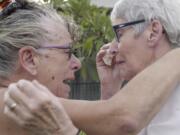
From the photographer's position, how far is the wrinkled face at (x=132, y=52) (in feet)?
8.45

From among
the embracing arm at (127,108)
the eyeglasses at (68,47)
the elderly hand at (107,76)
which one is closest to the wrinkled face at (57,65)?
the eyeglasses at (68,47)

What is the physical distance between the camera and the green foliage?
468cm

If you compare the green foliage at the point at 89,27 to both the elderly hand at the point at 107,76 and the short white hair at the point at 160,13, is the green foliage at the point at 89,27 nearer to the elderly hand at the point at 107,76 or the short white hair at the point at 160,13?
the elderly hand at the point at 107,76

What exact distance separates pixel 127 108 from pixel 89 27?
10.3ft

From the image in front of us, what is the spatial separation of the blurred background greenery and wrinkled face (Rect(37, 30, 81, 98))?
2.08m

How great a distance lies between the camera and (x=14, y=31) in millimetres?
2293

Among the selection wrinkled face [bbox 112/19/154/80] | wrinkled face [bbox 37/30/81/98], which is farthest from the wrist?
wrinkled face [bbox 112/19/154/80]

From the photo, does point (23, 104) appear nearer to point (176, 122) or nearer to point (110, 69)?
point (176, 122)

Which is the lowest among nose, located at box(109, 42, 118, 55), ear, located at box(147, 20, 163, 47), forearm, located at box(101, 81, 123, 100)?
forearm, located at box(101, 81, 123, 100)

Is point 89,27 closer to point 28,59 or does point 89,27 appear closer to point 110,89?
point 110,89

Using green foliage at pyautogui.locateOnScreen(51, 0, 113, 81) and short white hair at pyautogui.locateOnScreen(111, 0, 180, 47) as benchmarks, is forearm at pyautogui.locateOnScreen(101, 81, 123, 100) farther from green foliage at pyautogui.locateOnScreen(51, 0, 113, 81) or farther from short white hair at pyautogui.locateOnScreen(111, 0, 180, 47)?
green foliage at pyautogui.locateOnScreen(51, 0, 113, 81)

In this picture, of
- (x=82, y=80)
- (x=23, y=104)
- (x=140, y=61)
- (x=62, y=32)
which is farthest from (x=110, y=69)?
(x=82, y=80)

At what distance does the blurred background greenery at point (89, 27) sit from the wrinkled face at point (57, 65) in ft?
6.82

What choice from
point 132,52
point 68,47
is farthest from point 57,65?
point 132,52
